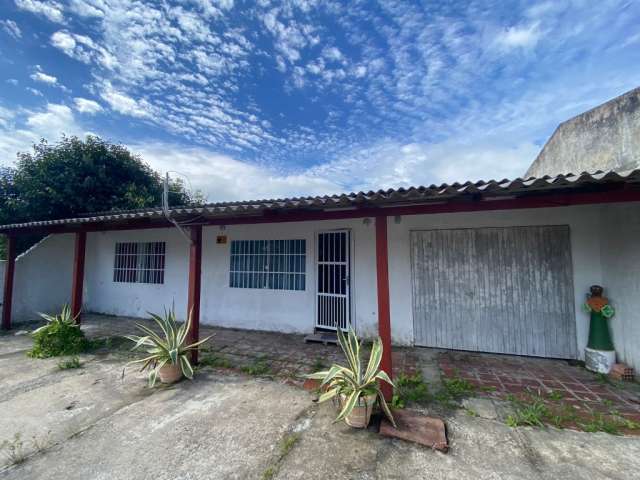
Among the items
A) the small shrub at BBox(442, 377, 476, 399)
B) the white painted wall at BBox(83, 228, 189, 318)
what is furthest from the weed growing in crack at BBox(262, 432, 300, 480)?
the white painted wall at BBox(83, 228, 189, 318)

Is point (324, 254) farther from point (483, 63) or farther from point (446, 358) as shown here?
point (483, 63)

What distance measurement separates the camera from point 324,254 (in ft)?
19.3

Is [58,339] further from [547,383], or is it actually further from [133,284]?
[547,383]

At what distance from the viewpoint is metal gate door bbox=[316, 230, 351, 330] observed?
560cm

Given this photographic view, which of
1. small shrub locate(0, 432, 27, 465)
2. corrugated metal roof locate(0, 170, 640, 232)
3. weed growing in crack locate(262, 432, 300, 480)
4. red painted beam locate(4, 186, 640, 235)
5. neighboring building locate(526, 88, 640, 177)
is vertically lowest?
small shrub locate(0, 432, 27, 465)

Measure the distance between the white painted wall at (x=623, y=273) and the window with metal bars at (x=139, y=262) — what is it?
361 inches

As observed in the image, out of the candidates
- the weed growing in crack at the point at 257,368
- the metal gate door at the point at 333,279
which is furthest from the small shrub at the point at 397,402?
the metal gate door at the point at 333,279

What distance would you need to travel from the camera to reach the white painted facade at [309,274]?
3865mm

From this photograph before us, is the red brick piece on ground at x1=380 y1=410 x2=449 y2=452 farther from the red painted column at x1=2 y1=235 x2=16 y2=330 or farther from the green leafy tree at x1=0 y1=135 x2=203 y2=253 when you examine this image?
the green leafy tree at x1=0 y1=135 x2=203 y2=253

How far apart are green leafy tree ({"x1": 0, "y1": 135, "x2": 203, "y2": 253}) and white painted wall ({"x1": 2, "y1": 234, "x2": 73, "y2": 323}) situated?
5.48 ft

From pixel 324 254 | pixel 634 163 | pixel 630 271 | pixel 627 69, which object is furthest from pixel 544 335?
pixel 627 69

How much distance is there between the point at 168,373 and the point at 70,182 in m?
9.04

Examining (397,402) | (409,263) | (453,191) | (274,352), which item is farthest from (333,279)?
(453,191)

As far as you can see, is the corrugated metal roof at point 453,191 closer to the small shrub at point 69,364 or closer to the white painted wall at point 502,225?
the white painted wall at point 502,225
